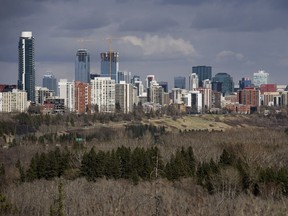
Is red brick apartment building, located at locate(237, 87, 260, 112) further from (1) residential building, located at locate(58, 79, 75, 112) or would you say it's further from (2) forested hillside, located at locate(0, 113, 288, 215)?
(2) forested hillside, located at locate(0, 113, 288, 215)

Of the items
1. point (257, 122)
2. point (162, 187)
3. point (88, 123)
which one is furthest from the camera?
point (257, 122)

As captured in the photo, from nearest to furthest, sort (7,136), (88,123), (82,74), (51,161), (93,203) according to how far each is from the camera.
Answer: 1. (93,203)
2. (51,161)
3. (7,136)
4. (88,123)
5. (82,74)

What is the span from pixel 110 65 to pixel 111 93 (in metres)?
70.9

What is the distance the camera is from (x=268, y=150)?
39312 millimetres

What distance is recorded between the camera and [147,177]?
1246 inches

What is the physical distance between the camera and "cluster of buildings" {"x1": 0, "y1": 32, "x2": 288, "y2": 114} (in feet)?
298

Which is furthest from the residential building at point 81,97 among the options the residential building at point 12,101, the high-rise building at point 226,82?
the high-rise building at point 226,82

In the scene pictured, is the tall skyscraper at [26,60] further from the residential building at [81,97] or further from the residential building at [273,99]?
the residential building at [273,99]

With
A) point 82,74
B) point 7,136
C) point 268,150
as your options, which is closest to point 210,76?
point 82,74

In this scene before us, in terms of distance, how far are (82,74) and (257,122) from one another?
83.3 metres

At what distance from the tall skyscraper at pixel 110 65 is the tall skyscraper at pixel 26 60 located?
33120 mm

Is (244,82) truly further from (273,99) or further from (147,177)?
(147,177)

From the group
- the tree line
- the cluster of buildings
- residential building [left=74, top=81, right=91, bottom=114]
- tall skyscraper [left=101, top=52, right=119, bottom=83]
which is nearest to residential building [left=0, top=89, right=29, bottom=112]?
the cluster of buildings

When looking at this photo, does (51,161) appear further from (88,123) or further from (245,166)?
(88,123)
